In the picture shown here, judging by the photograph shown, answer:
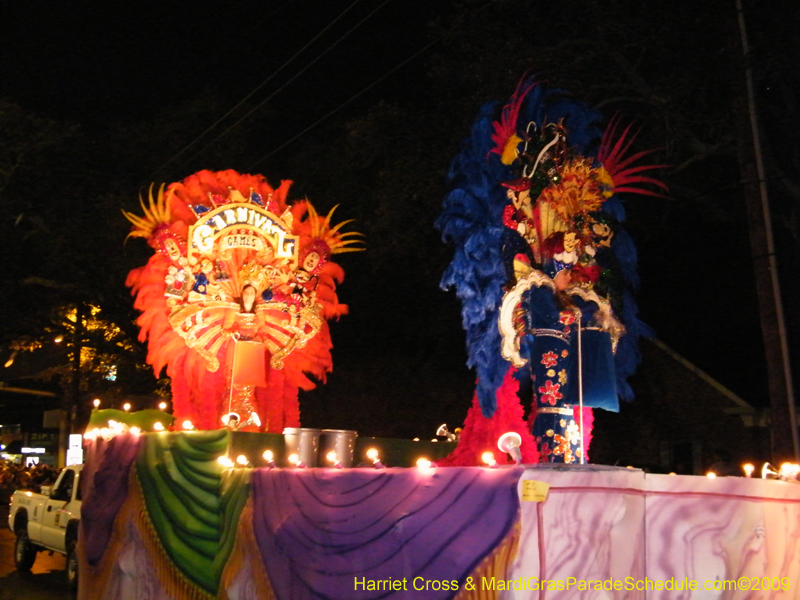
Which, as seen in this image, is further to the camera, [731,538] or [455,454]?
[455,454]

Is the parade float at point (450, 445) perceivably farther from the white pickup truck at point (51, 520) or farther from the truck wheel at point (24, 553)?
the truck wheel at point (24, 553)

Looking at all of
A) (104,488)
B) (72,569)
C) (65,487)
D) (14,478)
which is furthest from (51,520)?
(14,478)

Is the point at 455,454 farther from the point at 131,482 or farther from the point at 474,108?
the point at 474,108


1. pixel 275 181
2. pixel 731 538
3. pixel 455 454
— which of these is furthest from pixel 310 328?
pixel 275 181

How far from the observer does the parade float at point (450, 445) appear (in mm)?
5031

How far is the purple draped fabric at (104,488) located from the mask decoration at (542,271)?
3370 mm

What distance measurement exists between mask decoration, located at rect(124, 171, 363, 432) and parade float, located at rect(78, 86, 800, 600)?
3cm

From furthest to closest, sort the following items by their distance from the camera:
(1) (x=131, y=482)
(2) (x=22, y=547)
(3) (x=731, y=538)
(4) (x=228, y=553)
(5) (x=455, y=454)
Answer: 1. (2) (x=22, y=547)
2. (1) (x=131, y=482)
3. (5) (x=455, y=454)
4. (4) (x=228, y=553)
5. (3) (x=731, y=538)

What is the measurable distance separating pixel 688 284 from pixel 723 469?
11.1 metres

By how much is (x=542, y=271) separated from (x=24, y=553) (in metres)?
11.0

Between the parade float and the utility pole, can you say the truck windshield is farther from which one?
the utility pole

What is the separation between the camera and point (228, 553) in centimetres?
755

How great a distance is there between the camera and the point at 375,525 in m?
5.79

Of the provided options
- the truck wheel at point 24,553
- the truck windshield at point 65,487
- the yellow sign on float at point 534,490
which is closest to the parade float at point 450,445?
the yellow sign on float at point 534,490
